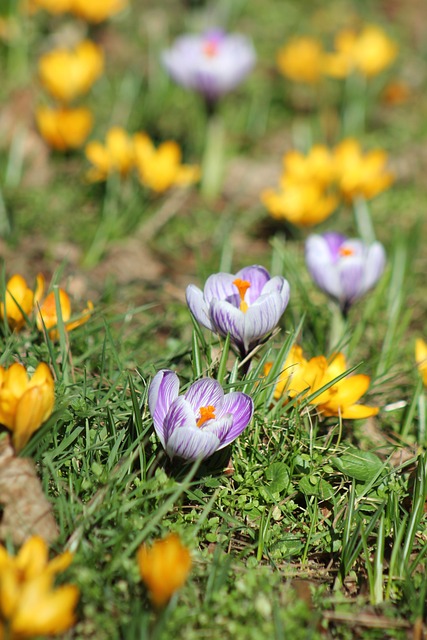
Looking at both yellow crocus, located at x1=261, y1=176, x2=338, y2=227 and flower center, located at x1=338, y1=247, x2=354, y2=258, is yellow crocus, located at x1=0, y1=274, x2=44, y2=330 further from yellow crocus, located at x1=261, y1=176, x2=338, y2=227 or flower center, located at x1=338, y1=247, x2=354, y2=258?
yellow crocus, located at x1=261, y1=176, x2=338, y2=227

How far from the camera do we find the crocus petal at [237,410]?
144cm

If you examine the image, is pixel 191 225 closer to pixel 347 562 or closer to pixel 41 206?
pixel 41 206

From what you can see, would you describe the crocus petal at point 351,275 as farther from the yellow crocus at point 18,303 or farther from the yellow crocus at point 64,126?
the yellow crocus at point 64,126

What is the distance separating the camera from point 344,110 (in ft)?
11.2

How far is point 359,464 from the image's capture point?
1.65m

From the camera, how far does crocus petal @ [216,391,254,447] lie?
1.44 meters

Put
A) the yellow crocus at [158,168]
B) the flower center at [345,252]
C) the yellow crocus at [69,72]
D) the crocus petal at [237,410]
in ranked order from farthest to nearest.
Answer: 1. the yellow crocus at [69,72]
2. the yellow crocus at [158,168]
3. the flower center at [345,252]
4. the crocus petal at [237,410]

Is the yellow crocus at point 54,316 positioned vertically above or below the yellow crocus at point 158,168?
below

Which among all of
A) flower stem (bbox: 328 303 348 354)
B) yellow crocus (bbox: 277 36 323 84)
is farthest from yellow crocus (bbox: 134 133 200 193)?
yellow crocus (bbox: 277 36 323 84)

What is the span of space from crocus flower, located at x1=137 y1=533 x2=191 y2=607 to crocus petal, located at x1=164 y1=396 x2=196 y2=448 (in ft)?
0.85

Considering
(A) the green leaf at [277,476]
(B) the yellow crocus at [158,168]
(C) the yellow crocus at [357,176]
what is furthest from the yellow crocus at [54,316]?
(C) the yellow crocus at [357,176]

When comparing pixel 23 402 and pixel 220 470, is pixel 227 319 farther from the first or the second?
pixel 23 402

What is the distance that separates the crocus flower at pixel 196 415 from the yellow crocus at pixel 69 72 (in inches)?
81.4

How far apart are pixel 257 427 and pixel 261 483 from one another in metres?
0.12
